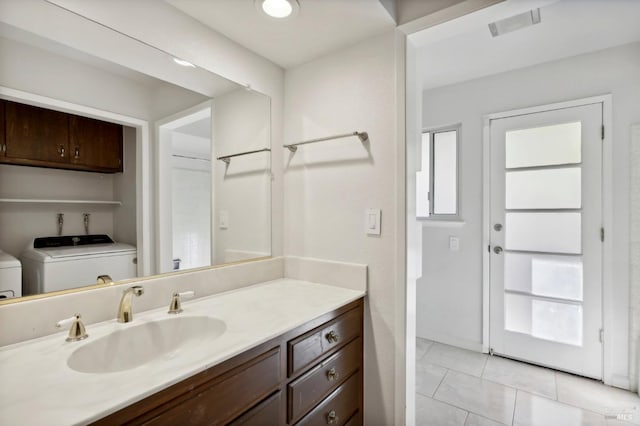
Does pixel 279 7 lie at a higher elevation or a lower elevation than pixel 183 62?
higher

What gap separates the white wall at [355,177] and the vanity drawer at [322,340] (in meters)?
0.13

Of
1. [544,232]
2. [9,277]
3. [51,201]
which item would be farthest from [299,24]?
[544,232]

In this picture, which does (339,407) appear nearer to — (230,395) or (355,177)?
(230,395)

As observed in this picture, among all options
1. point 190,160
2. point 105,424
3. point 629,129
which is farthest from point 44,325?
point 629,129

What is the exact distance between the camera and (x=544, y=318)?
237 cm

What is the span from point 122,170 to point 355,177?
103cm

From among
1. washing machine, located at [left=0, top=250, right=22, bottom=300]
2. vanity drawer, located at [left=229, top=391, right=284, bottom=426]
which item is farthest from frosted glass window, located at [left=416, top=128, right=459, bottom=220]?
washing machine, located at [left=0, top=250, right=22, bottom=300]

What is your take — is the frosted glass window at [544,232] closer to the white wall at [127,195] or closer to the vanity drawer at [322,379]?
the vanity drawer at [322,379]

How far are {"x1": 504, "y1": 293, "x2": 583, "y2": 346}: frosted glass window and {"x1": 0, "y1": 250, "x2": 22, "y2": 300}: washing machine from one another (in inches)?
117

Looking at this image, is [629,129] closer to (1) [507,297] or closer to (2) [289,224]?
(1) [507,297]

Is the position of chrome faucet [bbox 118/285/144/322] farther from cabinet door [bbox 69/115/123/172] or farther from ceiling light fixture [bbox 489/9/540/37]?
ceiling light fixture [bbox 489/9/540/37]

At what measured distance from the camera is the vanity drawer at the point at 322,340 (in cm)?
110

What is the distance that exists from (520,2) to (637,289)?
2041 millimetres

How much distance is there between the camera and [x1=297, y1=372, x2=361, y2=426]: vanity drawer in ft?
3.95
